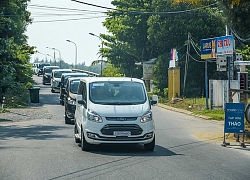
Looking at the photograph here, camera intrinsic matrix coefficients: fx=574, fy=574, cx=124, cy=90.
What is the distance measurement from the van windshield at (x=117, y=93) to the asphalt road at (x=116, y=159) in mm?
1310

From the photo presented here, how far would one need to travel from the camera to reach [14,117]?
28609 mm

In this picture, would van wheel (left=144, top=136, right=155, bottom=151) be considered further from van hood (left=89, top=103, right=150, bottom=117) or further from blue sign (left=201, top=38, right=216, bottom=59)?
blue sign (left=201, top=38, right=216, bottom=59)

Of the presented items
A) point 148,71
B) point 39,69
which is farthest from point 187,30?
point 39,69

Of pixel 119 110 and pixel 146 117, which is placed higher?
pixel 119 110

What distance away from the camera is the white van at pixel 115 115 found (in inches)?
565

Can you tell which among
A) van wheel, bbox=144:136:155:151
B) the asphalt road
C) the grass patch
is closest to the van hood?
van wheel, bbox=144:136:155:151

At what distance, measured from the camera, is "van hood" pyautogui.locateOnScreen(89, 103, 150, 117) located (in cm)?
1440

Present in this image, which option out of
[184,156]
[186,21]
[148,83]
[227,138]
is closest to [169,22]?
[186,21]

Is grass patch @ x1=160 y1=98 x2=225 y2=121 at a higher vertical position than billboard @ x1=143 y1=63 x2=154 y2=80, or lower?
lower

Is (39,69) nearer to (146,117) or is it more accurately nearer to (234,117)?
(234,117)

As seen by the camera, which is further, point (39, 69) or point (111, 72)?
point (39, 69)

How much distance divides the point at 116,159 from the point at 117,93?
2557mm

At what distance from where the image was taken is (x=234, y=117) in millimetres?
17203

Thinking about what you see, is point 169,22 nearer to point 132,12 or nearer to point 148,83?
point 132,12
